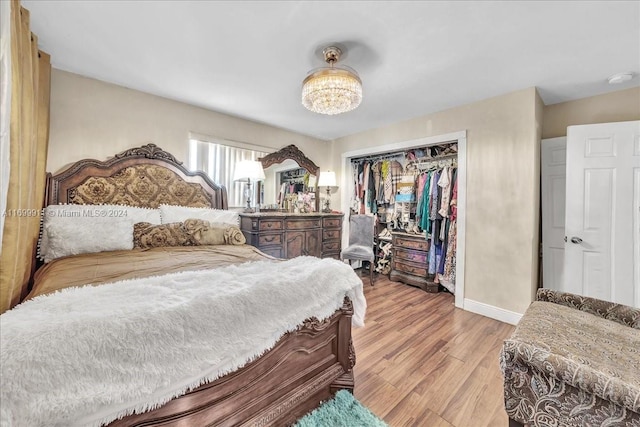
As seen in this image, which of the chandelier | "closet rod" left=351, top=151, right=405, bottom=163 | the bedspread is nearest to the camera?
the bedspread

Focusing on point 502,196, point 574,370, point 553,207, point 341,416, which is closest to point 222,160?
point 341,416

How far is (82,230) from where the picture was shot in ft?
6.37

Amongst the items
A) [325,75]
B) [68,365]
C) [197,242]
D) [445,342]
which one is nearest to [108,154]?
[197,242]

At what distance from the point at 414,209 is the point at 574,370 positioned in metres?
3.28

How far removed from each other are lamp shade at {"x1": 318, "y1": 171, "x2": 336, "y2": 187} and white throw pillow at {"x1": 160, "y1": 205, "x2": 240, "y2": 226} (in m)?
1.71

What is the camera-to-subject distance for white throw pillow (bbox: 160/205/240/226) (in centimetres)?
→ 255

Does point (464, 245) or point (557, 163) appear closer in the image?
point (557, 163)

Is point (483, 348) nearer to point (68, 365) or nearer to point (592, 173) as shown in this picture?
point (592, 173)

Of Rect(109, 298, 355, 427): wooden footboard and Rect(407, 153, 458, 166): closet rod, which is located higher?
Rect(407, 153, 458, 166): closet rod

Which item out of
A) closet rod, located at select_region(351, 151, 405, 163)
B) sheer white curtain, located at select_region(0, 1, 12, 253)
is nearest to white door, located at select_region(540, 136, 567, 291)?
closet rod, located at select_region(351, 151, 405, 163)

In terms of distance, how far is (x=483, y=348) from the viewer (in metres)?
2.12

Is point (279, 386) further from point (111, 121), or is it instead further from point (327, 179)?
point (327, 179)

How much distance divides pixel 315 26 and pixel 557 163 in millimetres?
2888

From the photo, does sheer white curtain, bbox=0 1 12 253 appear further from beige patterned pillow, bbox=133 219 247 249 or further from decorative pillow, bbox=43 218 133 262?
beige patterned pillow, bbox=133 219 247 249
